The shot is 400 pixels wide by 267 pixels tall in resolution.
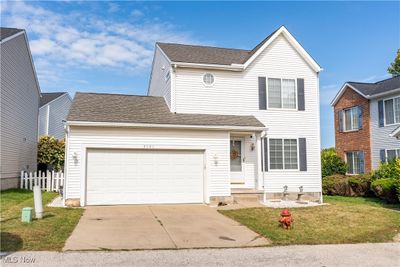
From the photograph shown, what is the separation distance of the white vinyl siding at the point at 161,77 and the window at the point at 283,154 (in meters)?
5.10

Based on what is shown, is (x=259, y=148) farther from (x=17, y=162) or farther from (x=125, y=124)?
(x=17, y=162)

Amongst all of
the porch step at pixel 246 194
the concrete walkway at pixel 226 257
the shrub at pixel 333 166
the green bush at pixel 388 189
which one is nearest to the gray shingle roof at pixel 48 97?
the porch step at pixel 246 194

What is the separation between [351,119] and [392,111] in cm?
380

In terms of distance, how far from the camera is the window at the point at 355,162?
23.5 meters

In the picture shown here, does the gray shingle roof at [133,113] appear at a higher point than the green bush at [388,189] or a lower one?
higher

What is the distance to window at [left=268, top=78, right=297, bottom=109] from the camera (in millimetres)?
17062

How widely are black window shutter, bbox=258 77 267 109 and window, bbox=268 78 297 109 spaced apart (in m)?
0.23

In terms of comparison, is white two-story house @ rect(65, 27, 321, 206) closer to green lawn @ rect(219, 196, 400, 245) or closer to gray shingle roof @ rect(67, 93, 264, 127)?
gray shingle roof @ rect(67, 93, 264, 127)

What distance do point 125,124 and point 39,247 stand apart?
7.08 metres

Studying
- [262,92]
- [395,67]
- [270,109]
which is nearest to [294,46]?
[262,92]

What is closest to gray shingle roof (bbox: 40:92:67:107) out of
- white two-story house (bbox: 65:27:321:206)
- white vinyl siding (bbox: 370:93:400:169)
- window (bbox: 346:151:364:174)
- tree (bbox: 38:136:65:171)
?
tree (bbox: 38:136:65:171)

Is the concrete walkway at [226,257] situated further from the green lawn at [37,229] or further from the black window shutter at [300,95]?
the black window shutter at [300,95]

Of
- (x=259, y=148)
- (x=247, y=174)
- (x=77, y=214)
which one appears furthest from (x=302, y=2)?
(x=77, y=214)

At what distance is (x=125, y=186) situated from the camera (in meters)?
14.1
